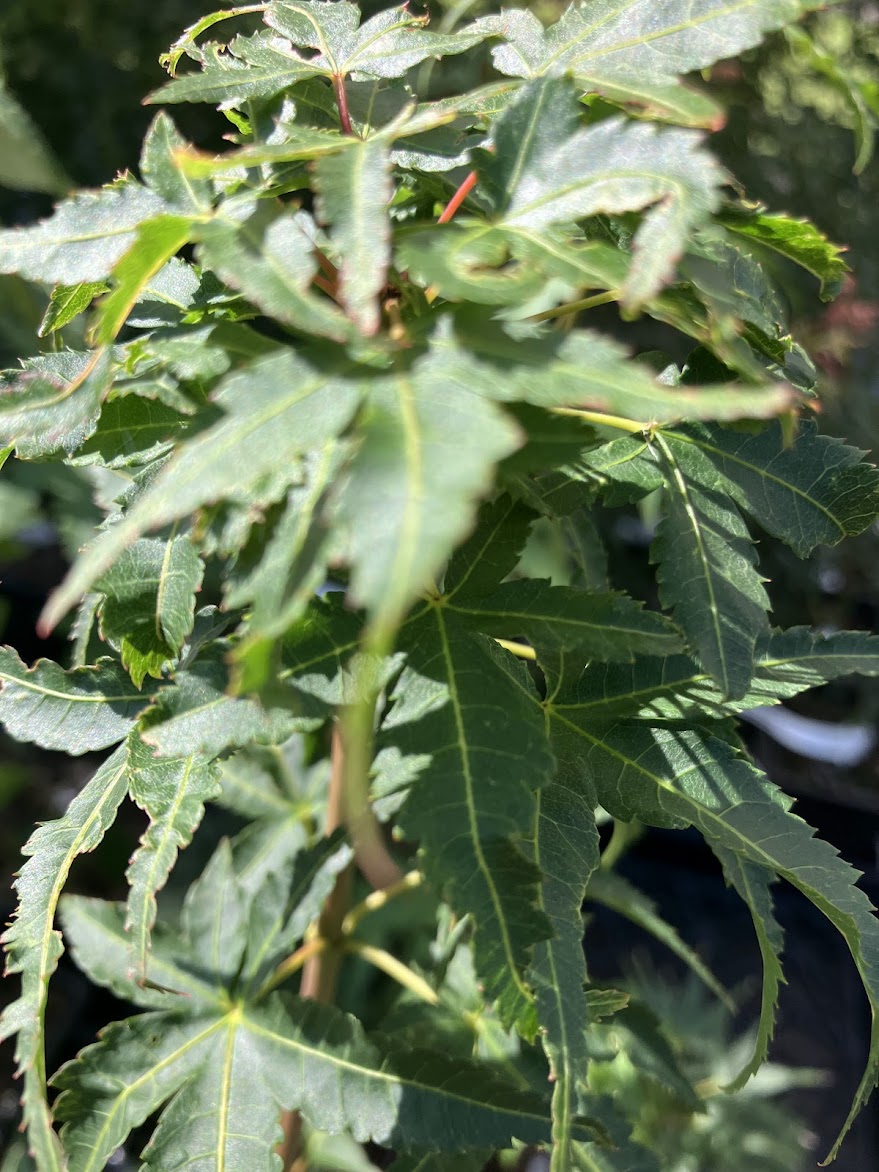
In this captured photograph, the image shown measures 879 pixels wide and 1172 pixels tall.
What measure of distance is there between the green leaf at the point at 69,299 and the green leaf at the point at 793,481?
0.90ft

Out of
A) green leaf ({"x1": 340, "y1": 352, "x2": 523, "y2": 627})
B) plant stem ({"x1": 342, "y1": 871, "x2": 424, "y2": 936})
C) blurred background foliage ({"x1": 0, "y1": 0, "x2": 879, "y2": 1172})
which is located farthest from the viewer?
blurred background foliage ({"x1": 0, "y1": 0, "x2": 879, "y2": 1172})

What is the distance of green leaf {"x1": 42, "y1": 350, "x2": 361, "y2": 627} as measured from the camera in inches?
11.1

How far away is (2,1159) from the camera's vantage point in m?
1.11

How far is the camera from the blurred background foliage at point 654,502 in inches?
44.6

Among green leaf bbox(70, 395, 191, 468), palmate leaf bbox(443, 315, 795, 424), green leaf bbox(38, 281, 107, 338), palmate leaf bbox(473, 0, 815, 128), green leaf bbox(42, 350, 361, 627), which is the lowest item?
green leaf bbox(70, 395, 191, 468)

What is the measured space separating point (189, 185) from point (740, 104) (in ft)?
4.84

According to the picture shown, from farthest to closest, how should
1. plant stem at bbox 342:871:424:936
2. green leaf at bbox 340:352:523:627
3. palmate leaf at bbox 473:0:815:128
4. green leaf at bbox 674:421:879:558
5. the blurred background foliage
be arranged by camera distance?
the blurred background foliage
plant stem at bbox 342:871:424:936
green leaf at bbox 674:421:879:558
palmate leaf at bbox 473:0:815:128
green leaf at bbox 340:352:523:627

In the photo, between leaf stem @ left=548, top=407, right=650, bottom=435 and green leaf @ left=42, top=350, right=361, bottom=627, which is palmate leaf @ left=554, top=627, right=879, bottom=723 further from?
green leaf @ left=42, top=350, right=361, bottom=627

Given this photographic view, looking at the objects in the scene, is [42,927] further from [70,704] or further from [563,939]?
[563,939]

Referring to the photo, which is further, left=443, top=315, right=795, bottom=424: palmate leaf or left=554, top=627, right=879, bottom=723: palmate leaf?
left=554, top=627, right=879, bottom=723: palmate leaf

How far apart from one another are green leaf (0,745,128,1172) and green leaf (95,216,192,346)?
207 millimetres

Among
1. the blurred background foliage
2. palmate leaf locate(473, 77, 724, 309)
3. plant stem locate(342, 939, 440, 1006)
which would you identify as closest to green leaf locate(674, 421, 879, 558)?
palmate leaf locate(473, 77, 724, 309)

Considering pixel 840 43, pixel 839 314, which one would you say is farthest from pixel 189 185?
pixel 840 43

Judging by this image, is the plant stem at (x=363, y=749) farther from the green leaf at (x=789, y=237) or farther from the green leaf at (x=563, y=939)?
the green leaf at (x=789, y=237)
